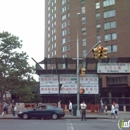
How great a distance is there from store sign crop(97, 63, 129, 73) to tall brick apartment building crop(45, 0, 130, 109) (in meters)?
15.3

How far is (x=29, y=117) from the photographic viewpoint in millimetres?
24750

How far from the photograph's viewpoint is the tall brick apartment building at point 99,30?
174 feet

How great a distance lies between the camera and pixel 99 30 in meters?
59.2

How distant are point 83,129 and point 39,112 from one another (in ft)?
32.4

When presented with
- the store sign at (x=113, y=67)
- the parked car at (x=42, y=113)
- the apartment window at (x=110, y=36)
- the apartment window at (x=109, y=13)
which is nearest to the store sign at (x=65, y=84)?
the store sign at (x=113, y=67)

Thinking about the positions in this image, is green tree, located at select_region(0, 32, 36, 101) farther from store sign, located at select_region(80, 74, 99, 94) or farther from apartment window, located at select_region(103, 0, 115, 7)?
apartment window, located at select_region(103, 0, 115, 7)

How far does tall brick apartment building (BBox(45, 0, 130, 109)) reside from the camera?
52984 millimetres

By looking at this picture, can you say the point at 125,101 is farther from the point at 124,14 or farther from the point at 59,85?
the point at 124,14

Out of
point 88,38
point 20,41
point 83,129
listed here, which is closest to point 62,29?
point 88,38

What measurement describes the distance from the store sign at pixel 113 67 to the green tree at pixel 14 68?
940 cm

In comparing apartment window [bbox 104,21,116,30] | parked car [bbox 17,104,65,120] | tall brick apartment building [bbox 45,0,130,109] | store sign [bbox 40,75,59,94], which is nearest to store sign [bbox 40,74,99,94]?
store sign [bbox 40,75,59,94]

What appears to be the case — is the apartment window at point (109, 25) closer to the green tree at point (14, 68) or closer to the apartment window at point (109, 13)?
the apartment window at point (109, 13)

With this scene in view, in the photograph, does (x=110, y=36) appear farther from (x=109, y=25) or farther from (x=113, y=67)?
(x=113, y=67)

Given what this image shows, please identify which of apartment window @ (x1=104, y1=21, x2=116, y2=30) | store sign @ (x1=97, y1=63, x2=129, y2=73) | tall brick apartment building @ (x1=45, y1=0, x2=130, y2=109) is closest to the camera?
store sign @ (x1=97, y1=63, x2=129, y2=73)
